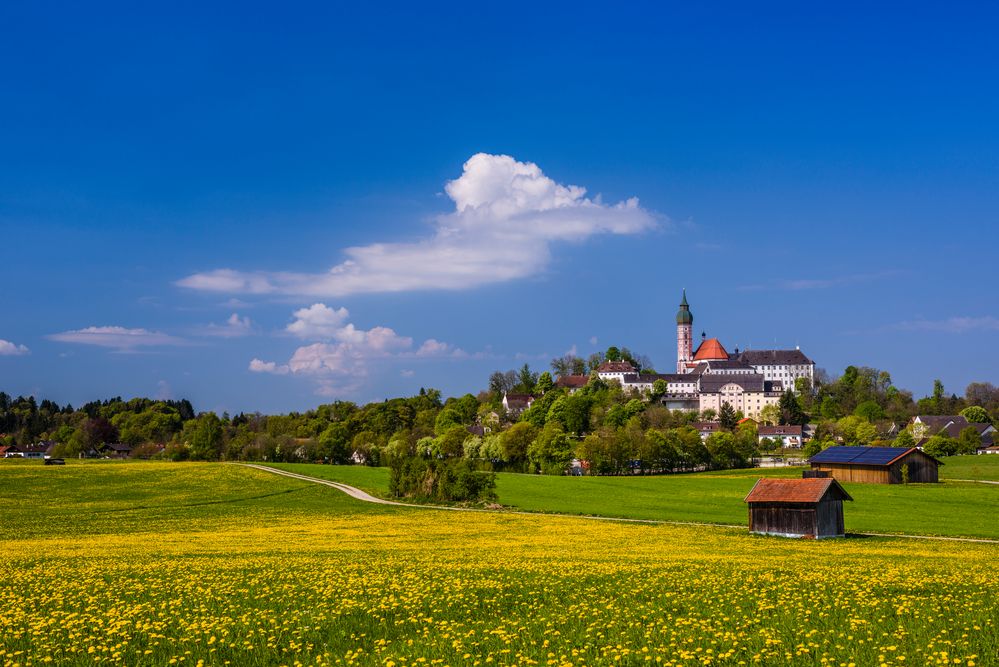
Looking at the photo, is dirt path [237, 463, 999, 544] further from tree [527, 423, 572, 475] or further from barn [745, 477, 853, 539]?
tree [527, 423, 572, 475]

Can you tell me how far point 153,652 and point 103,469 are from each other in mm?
114033

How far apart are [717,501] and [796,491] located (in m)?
29.8

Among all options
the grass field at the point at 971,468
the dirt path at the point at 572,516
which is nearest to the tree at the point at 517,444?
the dirt path at the point at 572,516

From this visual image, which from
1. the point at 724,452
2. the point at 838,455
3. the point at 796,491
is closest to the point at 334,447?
the point at 724,452

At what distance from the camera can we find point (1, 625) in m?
18.7

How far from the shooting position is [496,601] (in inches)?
846

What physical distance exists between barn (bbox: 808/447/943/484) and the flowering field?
5961 cm

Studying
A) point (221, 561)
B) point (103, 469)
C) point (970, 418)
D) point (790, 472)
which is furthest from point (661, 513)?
point (970, 418)

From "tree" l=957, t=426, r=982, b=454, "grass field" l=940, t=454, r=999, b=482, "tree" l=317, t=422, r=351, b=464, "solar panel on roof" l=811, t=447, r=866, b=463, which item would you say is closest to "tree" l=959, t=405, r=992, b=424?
"tree" l=957, t=426, r=982, b=454

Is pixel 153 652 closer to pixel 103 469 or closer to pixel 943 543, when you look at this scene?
pixel 943 543

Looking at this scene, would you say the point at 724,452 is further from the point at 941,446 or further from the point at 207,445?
the point at 207,445

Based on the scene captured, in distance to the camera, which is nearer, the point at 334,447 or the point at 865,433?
the point at 865,433

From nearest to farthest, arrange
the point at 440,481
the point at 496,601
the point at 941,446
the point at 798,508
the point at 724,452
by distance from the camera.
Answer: the point at 496,601, the point at 798,508, the point at 440,481, the point at 941,446, the point at 724,452

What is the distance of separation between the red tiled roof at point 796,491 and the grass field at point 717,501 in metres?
8.00
